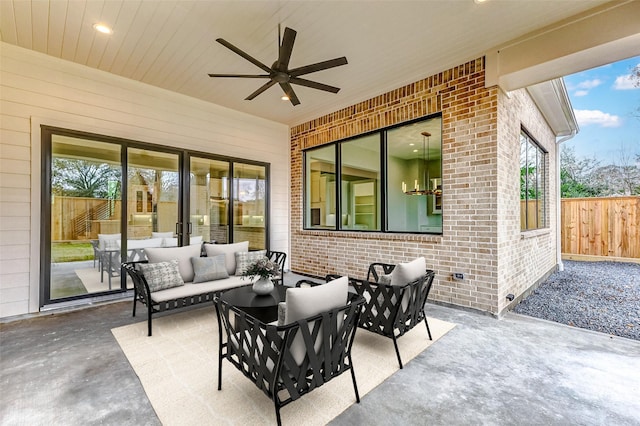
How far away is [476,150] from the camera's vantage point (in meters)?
3.65

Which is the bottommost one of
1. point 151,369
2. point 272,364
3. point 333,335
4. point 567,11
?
point 151,369

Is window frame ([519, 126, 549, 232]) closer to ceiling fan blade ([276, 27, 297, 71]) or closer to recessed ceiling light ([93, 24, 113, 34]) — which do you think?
ceiling fan blade ([276, 27, 297, 71])

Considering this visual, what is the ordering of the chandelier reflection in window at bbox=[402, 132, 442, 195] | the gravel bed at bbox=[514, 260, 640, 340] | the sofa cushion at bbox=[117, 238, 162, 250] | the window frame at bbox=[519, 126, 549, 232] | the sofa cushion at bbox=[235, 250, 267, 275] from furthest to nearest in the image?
1. the chandelier reflection in window at bbox=[402, 132, 442, 195]
2. the window frame at bbox=[519, 126, 549, 232]
3. the sofa cushion at bbox=[117, 238, 162, 250]
4. the sofa cushion at bbox=[235, 250, 267, 275]
5. the gravel bed at bbox=[514, 260, 640, 340]

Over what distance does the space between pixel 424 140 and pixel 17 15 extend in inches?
221

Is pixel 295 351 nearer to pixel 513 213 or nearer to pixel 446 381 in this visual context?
pixel 446 381

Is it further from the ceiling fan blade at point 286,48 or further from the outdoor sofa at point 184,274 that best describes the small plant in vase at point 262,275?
the ceiling fan blade at point 286,48

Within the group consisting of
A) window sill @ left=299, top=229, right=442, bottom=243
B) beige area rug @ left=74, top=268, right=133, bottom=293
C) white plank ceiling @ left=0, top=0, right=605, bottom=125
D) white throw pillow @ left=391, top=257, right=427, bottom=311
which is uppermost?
white plank ceiling @ left=0, top=0, right=605, bottom=125

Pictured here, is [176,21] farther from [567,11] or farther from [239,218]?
[567,11]

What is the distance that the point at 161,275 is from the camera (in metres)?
3.44

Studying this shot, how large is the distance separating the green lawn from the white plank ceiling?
2.59 metres

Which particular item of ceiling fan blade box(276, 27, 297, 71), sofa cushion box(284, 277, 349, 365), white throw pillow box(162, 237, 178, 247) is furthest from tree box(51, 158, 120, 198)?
sofa cushion box(284, 277, 349, 365)

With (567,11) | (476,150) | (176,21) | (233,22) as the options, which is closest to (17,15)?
(176,21)

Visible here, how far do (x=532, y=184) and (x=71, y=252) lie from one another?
8050 millimetres

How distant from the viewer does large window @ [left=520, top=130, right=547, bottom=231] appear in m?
4.71
